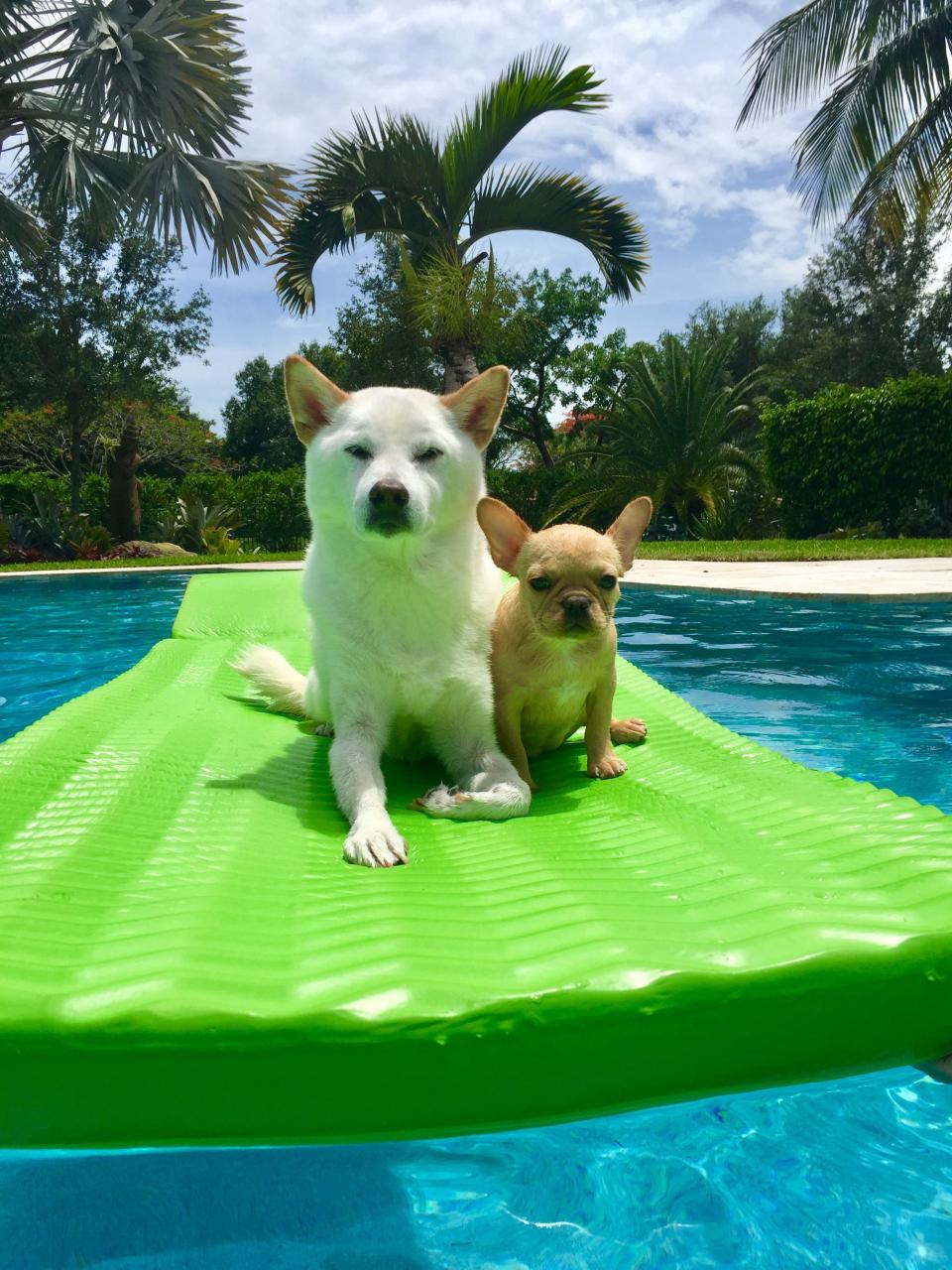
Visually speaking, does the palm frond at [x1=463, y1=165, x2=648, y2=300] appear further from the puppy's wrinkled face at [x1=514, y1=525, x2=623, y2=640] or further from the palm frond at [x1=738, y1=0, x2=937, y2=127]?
the puppy's wrinkled face at [x1=514, y1=525, x2=623, y2=640]

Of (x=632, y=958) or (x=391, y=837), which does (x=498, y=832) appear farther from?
(x=632, y=958)

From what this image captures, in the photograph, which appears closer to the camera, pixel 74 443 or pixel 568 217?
pixel 568 217

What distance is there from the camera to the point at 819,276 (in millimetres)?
32031

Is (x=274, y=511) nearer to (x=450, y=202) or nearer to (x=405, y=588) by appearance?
(x=450, y=202)

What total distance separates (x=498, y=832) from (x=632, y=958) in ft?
2.56

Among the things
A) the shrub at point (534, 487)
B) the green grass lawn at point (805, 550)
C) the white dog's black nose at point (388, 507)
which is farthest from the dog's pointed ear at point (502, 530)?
the shrub at point (534, 487)

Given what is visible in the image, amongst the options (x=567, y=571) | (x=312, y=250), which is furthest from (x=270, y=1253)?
(x=312, y=250)

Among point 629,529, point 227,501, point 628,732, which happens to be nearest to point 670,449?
point 227,501

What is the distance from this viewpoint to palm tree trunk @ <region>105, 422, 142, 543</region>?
74.3 ft

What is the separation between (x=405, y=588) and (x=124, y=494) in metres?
22.7

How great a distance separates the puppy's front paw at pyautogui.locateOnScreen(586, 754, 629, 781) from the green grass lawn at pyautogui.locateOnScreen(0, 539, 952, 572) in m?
11.6

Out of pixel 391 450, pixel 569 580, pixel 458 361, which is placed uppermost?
pixel 458 361

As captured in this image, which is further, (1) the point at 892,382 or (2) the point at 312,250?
(1) the point at 892,382

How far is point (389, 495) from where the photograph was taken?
2.09 metres
